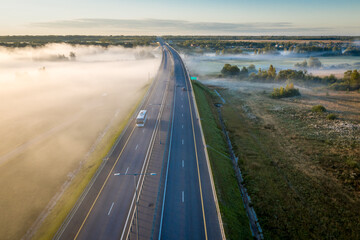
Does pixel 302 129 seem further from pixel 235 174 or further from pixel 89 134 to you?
pixel 89 134

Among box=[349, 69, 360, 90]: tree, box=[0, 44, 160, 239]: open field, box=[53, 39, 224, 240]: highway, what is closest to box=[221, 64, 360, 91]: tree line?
box=[349, 69, 360, 90]: tree

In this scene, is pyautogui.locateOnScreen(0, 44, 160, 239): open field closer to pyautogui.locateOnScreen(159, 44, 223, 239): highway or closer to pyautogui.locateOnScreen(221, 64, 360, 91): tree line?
pyautogui.locateOnScreen(159, 44, 223, 239): highway

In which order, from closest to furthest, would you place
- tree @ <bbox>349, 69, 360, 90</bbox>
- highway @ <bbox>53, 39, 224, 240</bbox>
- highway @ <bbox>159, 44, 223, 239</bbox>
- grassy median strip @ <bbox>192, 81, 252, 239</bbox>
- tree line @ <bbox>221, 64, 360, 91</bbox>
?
highway @ <bbox>159, 44, 223, 239</bbox>, highway @ <bbox>53, 39, 224, 240</bbox>, grassy median strip @ <bbox>192, 81, 252, 239</bbox>, tree @ <bbox>349, 69, 360, 90</bbox>, tree line @ <bbox>221, 64, 360, 91</bbox>

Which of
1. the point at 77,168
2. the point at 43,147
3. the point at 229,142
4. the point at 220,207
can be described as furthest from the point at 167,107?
the point at 220,207

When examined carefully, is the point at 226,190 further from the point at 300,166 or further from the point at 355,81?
the point at 355,81

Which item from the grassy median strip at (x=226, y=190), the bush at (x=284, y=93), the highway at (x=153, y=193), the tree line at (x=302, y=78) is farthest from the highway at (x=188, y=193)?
the tree line at (x=302, y=78)
